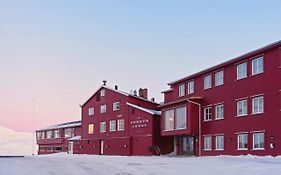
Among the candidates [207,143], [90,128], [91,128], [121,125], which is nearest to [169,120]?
[207,143]

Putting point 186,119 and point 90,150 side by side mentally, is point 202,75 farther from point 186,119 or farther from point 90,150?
point 90,150

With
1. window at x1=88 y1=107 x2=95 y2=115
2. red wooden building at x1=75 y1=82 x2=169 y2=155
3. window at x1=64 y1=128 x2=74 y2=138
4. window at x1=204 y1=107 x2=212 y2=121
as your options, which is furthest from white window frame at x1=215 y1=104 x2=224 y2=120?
window at x1=64 y1=128 x2=74 y2=138

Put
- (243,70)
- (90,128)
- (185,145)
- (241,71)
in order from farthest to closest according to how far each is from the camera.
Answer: (90,128), (185,145), (241,71), (243,70)

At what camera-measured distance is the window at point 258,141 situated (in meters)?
36.0

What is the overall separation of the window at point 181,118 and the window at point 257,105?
32.1 feet

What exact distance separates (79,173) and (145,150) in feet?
110

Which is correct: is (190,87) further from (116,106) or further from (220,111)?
(116,106)

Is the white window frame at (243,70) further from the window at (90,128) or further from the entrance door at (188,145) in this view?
the window at (90,128)

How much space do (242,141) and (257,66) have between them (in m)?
6.65

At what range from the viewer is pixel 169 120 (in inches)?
1959

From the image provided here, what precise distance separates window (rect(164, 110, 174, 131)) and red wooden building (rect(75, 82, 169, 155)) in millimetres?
3645

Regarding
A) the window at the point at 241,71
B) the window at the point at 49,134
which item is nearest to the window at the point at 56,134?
the window at the point at 49,134

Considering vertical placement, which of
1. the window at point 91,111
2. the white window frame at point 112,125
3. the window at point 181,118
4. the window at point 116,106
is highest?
the window at point 116,106

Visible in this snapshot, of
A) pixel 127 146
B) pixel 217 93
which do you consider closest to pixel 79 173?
pixel 217 93
